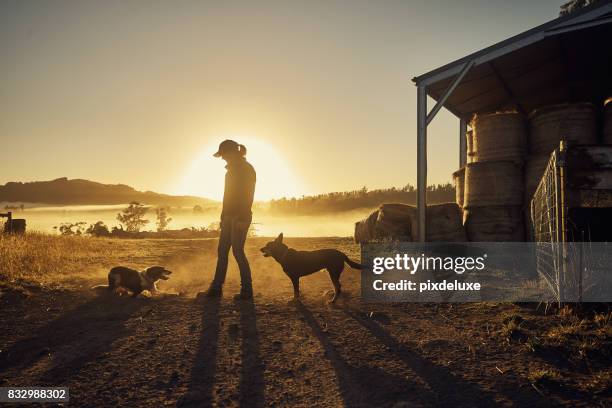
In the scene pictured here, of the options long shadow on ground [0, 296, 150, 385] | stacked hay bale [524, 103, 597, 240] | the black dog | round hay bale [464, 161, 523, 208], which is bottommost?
long shadow on ground [0, 296, 150, 385]

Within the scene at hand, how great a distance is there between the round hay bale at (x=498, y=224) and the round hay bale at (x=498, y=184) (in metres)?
0.17

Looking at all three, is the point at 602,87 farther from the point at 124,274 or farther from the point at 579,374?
the point at 124,274

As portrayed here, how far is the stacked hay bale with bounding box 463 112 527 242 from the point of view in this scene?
8.37 meters

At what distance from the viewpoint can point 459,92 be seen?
1094cm

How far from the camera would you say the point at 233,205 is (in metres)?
5.70

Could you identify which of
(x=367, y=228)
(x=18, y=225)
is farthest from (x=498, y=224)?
(x=18, y=225)

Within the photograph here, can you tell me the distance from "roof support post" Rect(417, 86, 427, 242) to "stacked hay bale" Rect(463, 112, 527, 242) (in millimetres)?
1258

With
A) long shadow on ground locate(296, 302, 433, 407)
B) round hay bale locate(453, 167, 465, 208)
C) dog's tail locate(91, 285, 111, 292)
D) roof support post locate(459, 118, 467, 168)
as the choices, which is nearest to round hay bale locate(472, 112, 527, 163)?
round hay bale locate(453, 167, 465, 208)

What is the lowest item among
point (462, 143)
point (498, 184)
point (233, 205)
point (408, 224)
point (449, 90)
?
point (408, 224)

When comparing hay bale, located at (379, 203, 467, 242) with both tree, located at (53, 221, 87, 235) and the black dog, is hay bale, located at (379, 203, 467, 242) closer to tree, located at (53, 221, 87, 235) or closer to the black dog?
the black dog

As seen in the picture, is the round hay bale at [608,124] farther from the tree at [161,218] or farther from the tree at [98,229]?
the tree at [161,218]

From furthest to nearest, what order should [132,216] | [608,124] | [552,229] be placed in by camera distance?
1. [132,216]
2. [608,124]
3. [552,229]

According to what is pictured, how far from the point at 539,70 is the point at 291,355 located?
36.3 feet

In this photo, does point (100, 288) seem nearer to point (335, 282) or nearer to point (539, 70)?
point (335, 282)
